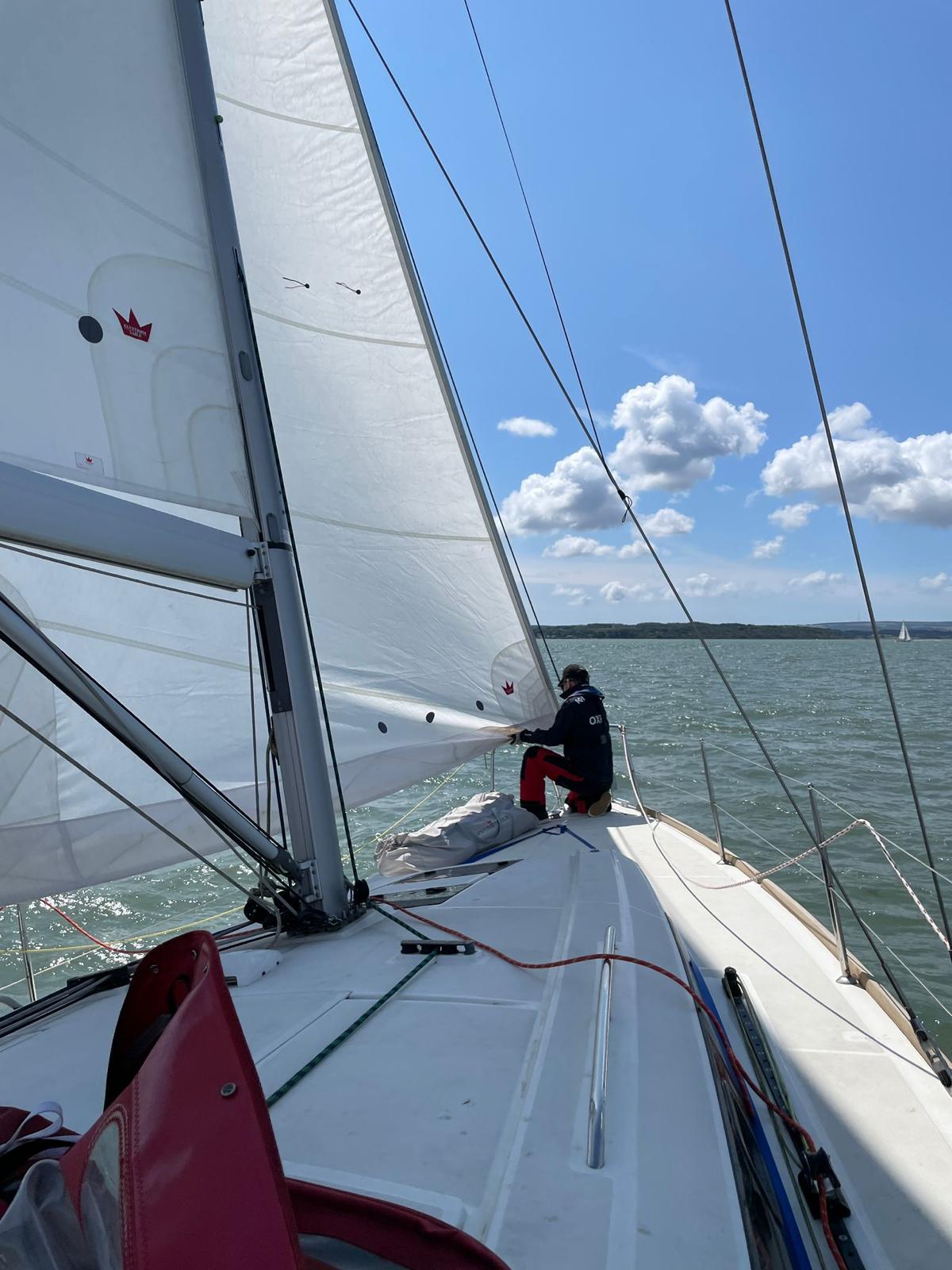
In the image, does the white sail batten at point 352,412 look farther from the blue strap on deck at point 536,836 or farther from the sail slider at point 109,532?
the sail slider at point 109,532

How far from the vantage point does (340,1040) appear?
1.65m

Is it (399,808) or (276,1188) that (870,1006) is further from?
(399,808)

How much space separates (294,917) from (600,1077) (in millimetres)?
1126

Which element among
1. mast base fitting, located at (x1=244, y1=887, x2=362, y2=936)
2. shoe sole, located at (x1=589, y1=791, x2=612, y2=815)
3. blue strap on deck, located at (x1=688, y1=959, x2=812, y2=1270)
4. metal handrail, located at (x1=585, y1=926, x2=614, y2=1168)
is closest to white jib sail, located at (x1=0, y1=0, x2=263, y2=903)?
mast base fitting, located at (x1=244, y1=887, x2=362, y2=936)

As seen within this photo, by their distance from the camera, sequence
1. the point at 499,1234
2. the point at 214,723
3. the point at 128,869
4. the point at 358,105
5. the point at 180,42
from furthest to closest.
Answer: the point at 358,105, the point at 214,723, the point at 128,869, the point at 180,42, the point at 499,1234

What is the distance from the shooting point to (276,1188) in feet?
2.21

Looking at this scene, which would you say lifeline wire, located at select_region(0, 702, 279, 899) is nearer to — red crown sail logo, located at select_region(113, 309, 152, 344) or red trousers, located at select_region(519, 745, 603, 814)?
red crown sail logo, located at select_region(113, 309, 152, 344)

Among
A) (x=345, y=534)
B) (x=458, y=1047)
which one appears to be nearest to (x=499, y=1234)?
(x=458, y=1047)

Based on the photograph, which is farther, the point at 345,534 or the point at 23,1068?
the point at 345,534

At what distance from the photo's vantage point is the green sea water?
4398 mm

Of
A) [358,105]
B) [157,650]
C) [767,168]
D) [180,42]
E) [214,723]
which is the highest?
[358,105]

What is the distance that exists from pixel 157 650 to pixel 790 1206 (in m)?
2.26

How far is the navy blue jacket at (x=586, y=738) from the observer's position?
14.3ft

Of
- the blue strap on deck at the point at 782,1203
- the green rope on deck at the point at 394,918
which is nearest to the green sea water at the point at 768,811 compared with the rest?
the green rope on deck at the point at 394,918
